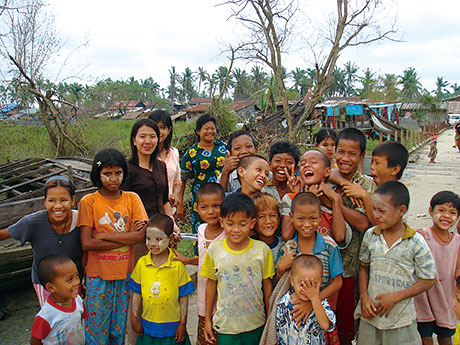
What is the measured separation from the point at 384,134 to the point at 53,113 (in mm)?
18567

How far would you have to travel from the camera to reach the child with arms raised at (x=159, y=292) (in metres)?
2.19

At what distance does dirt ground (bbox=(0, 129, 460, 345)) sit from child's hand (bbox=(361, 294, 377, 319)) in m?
1.68

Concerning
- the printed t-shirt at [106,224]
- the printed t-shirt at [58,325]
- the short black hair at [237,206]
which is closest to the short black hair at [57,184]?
the printed t-shirt at [106,224]

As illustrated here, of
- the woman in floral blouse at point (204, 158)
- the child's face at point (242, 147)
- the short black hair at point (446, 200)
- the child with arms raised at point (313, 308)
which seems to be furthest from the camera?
the woman in floral blouse at point (204, 158)

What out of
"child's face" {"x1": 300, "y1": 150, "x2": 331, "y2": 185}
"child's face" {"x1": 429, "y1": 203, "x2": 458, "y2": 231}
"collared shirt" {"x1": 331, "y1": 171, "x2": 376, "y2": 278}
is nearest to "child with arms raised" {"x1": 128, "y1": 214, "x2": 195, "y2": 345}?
"child's face" {"x1": 300, "y1": 150, "x2": 331, "y2": 185}

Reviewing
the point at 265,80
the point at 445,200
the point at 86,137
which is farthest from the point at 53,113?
the point at 265,80

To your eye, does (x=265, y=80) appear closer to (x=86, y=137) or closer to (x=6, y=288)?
(x=86, y=137)

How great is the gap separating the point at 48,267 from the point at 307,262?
4.78ft

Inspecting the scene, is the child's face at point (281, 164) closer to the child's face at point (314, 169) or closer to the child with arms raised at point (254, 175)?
the child with arms raised at point (254, 175)

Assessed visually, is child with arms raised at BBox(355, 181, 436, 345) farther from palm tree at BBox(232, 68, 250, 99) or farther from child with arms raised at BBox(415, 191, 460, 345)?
palm tree at BBox(232, 68, 250, 99)

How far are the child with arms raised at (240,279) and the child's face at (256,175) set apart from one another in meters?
0.30

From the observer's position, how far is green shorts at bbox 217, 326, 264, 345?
6.75 feet

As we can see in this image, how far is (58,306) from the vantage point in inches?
79.7

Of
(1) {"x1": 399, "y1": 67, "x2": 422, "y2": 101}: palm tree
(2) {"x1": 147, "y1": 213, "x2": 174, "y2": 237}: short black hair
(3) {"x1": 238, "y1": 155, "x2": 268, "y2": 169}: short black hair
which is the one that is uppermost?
(1) {"x1": 399, "y1": 67, "x2": 422, "y2": 101}: palm tree
